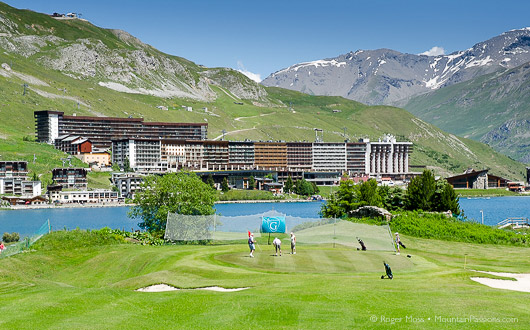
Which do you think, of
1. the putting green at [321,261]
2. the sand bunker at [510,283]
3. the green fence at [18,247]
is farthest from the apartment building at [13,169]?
the sand bunker at [510,283]

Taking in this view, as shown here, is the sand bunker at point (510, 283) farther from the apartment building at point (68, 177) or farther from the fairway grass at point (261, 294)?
the apartment building at point (68, 177)

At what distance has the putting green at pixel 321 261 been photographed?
31469 mm

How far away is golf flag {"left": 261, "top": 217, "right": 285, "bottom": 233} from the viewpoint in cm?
4591

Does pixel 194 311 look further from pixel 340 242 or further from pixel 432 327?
pixel 340 242

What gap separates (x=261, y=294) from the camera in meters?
21.6

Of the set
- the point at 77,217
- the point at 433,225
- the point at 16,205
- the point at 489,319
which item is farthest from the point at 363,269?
the point at 16,205

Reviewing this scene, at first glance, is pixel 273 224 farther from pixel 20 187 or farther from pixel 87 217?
pixel 20 187

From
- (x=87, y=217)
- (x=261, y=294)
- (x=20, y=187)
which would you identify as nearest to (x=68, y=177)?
(x=20, y=187)

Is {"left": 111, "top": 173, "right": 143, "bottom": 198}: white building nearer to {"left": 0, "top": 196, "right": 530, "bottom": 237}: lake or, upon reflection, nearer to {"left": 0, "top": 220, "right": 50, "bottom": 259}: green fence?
{"left": 0, "top": 196, "right": 530, "bottom": 237}: lake

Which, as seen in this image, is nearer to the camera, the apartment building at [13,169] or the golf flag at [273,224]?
the golf flag at [273,224]

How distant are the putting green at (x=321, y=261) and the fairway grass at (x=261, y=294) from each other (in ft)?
0.22

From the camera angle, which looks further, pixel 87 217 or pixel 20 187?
pixel 20 187

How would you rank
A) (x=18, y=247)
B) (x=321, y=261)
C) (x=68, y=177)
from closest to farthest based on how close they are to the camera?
(x=321, y=261) < (x=18, y=247) < (x=68, y=177)

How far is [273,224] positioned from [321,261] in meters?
12.7
